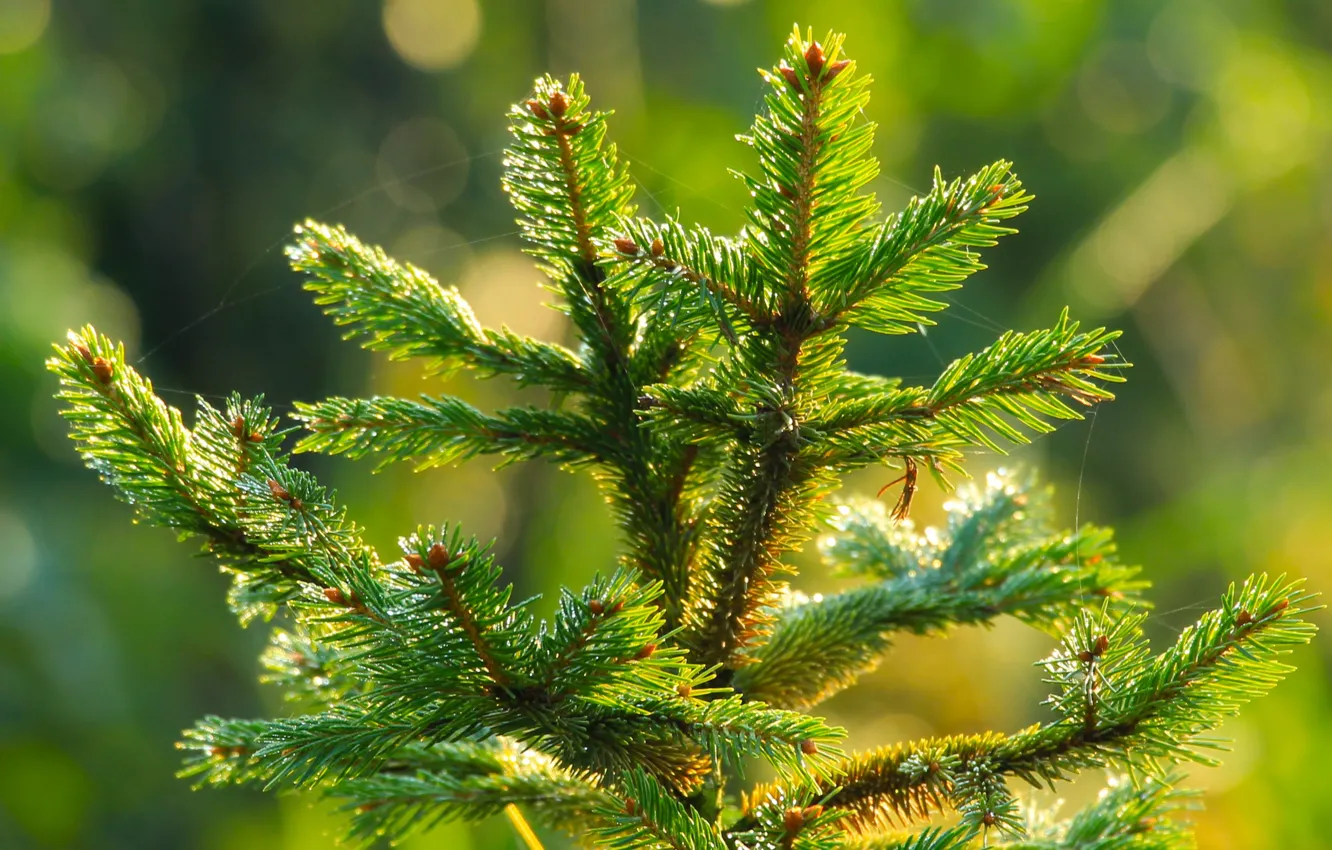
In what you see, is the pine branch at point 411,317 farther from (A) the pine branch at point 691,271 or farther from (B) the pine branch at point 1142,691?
(B) the pine branch at point 1142,691

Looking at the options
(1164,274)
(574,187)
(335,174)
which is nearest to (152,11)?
(335,174)

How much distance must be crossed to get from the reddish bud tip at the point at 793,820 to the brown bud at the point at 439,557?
4.8 inches

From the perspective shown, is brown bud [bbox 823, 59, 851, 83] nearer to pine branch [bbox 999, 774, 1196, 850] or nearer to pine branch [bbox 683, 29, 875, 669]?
pine branch [bbox 683, 29, 875, 669]

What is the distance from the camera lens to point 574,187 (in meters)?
0.35

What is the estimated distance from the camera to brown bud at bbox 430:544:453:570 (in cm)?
27

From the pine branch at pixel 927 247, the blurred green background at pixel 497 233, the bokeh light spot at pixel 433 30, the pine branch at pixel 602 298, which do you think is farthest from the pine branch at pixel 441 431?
the bokeh light spot at pixel 433 30

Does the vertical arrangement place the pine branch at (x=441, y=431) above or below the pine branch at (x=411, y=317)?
below

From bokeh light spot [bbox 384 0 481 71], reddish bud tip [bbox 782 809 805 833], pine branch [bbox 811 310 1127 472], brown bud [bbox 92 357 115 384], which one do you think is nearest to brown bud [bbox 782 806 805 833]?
reddish bud tip [bbox 782 809 805 833]

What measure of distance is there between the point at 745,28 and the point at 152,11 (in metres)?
1.61

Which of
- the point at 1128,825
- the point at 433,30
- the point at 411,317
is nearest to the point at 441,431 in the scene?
the point at 411,317

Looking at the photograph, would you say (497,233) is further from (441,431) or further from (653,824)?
(653,824)

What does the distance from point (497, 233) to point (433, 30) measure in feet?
2.44

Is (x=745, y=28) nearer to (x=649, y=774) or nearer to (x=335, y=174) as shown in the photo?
(x=335, y=174)

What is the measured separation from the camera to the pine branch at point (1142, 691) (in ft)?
1.03
